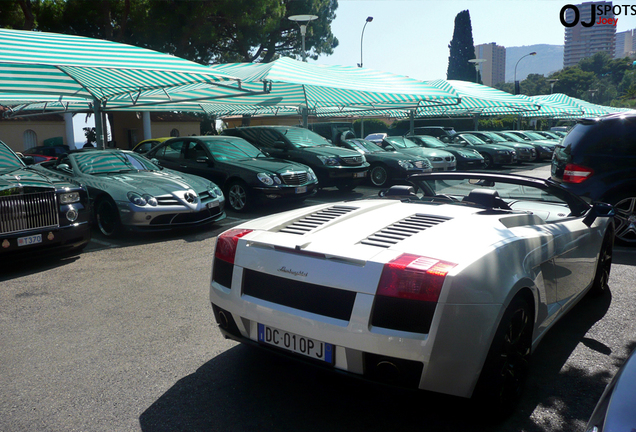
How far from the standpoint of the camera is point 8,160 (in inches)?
272

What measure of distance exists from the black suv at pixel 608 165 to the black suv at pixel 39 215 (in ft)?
20.9

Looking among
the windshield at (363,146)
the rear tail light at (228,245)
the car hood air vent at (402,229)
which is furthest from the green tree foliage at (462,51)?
the rear tail light at (228,245)

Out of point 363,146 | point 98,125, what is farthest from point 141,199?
point 363,146

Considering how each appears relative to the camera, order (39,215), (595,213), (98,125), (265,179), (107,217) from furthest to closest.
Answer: (98,125), (265,179), (107,217), (39,215), (595,213)

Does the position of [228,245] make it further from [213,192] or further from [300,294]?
[213,192]

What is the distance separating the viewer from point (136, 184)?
25.7 ft

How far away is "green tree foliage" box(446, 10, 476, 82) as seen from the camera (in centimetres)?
5503

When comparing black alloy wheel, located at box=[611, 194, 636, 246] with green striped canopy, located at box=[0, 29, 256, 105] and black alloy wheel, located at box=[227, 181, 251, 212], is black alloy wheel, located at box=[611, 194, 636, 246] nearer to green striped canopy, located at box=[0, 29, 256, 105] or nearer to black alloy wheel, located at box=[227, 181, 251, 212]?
black alloy wheel, located at box=[227, 181, 251, 212]

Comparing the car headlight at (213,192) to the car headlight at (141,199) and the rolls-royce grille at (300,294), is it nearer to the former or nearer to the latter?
the car headlight at (141,199)

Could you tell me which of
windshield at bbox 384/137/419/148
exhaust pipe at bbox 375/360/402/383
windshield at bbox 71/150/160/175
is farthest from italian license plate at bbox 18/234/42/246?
windshield at bbox 384/137/419/148

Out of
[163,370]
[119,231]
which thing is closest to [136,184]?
[119,231]

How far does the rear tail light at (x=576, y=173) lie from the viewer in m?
6.86

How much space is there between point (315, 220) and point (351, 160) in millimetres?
9297

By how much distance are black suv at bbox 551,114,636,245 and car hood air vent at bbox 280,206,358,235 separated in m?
4.69
